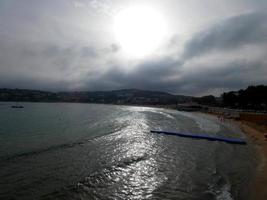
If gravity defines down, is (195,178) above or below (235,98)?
below

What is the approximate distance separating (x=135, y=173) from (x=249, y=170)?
682cm

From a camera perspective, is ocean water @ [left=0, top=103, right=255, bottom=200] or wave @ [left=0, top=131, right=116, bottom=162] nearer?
ocean water @ [left=0, top=103, right=255, bottom=200]

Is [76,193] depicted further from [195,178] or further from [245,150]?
[245,150]

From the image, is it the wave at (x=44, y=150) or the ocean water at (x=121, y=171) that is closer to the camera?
the ocean water at (x=121, y=171)

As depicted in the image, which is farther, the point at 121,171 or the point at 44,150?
the point at 44,150

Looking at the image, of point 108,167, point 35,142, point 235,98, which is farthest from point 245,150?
point 235,98

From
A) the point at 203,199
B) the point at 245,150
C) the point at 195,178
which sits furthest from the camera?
the point at 245,150

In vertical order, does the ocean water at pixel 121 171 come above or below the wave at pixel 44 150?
above

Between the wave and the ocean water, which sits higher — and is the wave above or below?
below

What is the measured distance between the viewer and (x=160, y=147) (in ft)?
66.7

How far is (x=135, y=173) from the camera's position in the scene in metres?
12.6

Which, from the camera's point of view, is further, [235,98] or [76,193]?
[235,98]

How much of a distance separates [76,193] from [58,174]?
A: 271cm

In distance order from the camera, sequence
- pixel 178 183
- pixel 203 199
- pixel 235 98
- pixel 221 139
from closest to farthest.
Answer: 1. pixel 203 199
2. pixel 178 183
3. pixel 221 139
4. pixel 235 98
